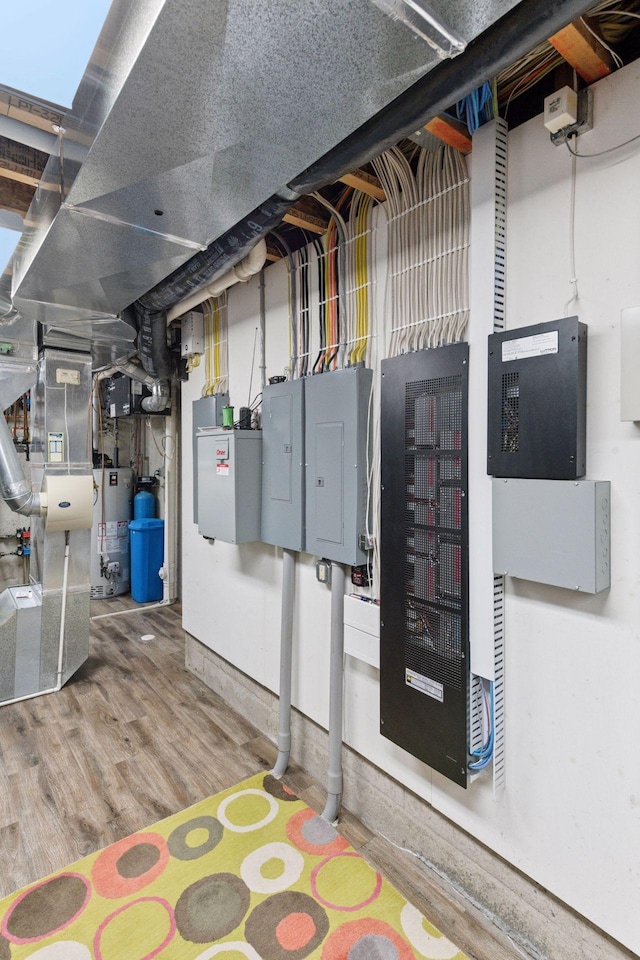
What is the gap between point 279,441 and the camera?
2293 millimetres

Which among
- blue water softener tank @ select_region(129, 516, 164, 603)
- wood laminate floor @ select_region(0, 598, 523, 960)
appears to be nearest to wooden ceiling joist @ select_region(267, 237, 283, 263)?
wood laminate floor @ select_region(0, 598, 523, 960)

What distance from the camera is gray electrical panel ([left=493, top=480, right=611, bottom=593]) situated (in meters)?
1.23

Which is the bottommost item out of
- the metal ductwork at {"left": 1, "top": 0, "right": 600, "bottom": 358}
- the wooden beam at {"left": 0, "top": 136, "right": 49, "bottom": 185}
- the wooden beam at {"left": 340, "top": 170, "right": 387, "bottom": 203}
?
the metal ductwork at {"left": 1, "top": 0, "right": 600, "bottom": 358}

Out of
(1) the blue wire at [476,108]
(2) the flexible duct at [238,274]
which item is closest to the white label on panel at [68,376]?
(2) the flexible duct at [238,274]

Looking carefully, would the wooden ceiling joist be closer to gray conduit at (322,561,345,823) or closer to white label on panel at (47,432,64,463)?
gray conduit at (322,561,345,823)

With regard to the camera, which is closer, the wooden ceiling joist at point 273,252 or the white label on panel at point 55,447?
the wooden ceiling joist at point 273,252

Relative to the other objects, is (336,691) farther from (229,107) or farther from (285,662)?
(229,107)

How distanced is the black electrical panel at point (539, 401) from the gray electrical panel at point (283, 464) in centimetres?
94

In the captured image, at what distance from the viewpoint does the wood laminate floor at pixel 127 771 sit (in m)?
1.76

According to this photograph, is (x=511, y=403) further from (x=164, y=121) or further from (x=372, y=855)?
(x=372, y=855)

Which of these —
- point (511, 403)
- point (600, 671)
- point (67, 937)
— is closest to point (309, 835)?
point (67, 937)

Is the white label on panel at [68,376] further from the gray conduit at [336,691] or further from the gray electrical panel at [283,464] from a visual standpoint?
the gray conduit at [336,691]

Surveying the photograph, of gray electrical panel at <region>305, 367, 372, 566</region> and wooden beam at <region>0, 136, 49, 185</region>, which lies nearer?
wooden beam at <region>0, 136, 49, 185</region>

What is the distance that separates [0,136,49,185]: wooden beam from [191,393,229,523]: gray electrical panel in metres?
1.34
